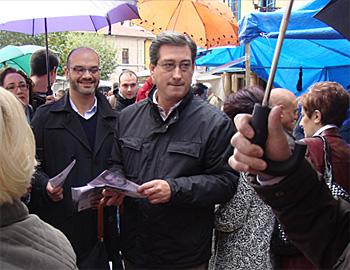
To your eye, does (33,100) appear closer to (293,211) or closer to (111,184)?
(111,184)

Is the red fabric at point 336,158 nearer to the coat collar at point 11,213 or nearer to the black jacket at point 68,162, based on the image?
the black jacket at point 68,162

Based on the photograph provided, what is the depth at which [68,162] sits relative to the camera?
3.23 m

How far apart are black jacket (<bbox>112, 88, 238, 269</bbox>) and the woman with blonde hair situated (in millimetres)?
1081

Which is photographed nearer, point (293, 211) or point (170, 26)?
A: point (293, 211)

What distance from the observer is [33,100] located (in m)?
4.59

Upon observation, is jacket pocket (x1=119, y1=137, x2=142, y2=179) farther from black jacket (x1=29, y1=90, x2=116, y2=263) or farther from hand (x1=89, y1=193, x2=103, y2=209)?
black jacket (x1=29, y1=90, x2=116, y2=263)

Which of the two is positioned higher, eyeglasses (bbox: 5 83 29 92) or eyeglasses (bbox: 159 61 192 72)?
eyeglasses (bbox: 159 61 192 72)

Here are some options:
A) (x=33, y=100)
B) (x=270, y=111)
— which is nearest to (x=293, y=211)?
(x=270, y=111)

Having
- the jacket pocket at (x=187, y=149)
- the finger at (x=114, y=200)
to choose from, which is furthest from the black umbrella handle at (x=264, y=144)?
the finger at (x=114, y=200)

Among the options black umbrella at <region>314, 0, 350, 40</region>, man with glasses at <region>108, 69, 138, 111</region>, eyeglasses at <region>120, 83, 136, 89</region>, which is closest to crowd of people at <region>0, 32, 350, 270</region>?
black umbrella at <region>314, 0, 350, 40</region>

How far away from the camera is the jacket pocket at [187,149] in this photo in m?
2.73

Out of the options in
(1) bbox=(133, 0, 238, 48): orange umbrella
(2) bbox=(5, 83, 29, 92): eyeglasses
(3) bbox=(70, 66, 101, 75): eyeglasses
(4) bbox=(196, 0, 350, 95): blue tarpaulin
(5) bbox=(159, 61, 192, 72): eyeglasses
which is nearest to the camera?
(5) bbox=(159, 61, 192, 72): eyeglasses

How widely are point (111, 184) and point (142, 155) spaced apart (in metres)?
0.31

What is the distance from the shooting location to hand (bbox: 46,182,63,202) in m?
2.87
